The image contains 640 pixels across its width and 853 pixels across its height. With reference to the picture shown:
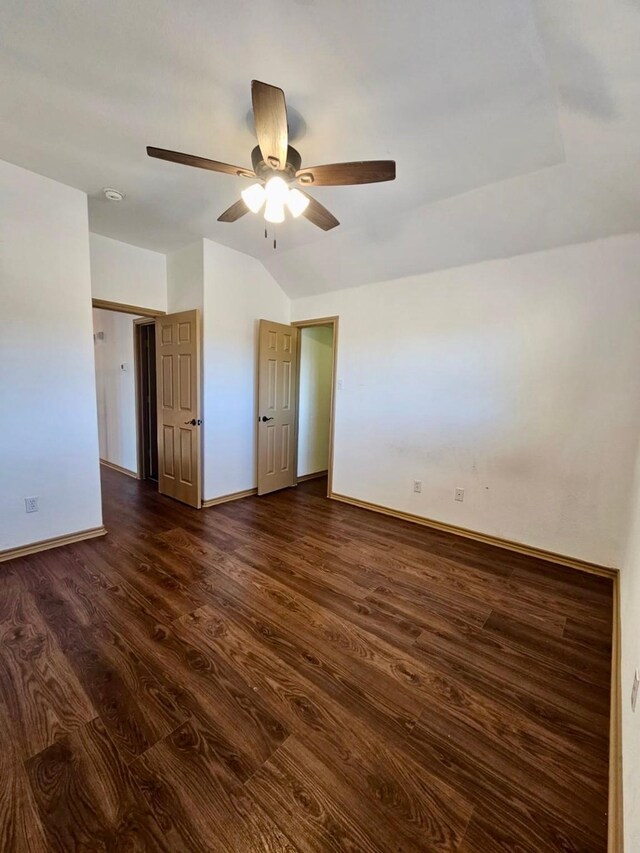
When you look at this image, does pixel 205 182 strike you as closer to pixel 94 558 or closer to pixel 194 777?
pixel 94 558

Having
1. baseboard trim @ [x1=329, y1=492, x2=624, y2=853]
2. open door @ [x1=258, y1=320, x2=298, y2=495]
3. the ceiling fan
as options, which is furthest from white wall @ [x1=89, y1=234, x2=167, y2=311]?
baseboard trim @ [x1=329, y1=492, x2=624, y2=853]

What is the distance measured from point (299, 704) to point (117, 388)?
15.7 ft

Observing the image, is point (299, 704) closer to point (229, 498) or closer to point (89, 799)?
point (89, 799)

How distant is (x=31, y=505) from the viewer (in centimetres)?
264

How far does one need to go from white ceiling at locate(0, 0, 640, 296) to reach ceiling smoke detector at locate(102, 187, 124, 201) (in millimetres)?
53

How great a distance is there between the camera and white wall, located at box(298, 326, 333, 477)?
4703 millimetres

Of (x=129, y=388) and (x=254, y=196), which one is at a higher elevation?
(x=254, y=196)

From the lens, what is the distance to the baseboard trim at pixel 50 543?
256 centimetres

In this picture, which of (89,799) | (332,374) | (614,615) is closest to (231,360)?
(332,374)

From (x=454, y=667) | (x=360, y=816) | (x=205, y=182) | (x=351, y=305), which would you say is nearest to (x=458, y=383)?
(x=351, y=305)

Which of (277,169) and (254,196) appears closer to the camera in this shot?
(277,169)

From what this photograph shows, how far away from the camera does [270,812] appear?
109cm

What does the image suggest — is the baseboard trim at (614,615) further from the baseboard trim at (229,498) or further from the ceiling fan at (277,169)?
the ceiling fan at (277,169)

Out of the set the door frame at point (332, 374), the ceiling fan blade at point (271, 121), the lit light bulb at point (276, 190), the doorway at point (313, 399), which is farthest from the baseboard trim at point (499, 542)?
the ceiling fan blade at point (271, 121)
